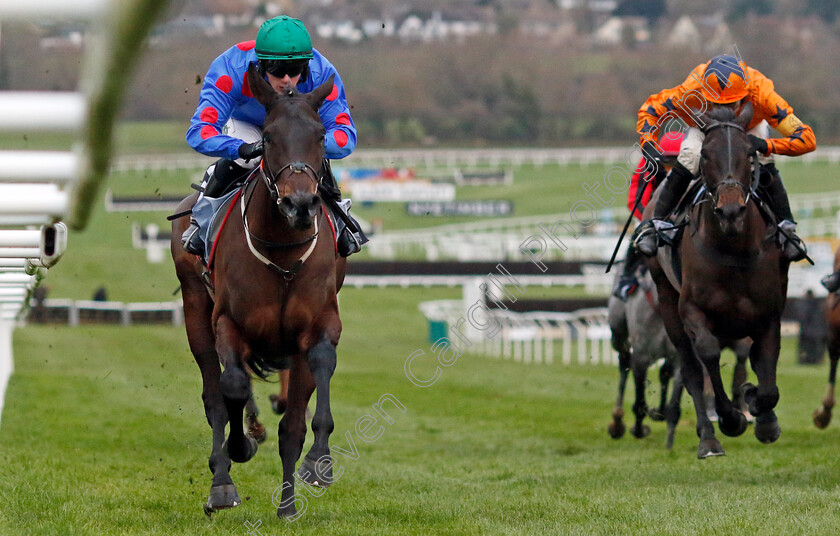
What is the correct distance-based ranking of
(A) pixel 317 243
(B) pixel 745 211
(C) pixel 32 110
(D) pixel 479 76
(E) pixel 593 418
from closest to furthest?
1. (C) pixel 32 110
2. (A) pixel 317 243
3. (B) pixel 745 211
4. (E) pixel 593 418
5. (D) pixel 479 76

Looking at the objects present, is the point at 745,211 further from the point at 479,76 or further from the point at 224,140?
the point at 479,76

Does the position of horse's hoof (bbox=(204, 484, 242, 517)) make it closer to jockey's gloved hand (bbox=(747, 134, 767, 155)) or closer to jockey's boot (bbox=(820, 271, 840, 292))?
jockey's gloved hand (bbox=(747, 134, 767, 155))

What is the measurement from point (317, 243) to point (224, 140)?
663 mm

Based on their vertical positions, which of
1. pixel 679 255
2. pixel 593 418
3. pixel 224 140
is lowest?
pixel 593 418

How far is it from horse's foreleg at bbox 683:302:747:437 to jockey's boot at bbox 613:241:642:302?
8.26 ft

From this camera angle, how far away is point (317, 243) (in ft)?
17.1

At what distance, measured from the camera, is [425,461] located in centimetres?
834

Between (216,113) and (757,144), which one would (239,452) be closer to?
(216,113)

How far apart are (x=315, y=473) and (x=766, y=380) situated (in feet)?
8.45

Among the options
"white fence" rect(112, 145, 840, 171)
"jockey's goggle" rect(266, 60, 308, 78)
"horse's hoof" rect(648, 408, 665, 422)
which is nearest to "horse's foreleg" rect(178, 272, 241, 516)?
"jockey's goggle" rect(266, 60, 308, 78)

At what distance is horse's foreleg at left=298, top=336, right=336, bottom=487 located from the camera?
16.5 ft

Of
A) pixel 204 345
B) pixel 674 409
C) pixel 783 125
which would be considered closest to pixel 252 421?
pixel 204 345

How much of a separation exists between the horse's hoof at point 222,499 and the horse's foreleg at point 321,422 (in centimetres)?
41

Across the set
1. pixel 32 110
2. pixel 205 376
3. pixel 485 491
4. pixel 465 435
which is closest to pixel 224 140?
pixel 205 376
